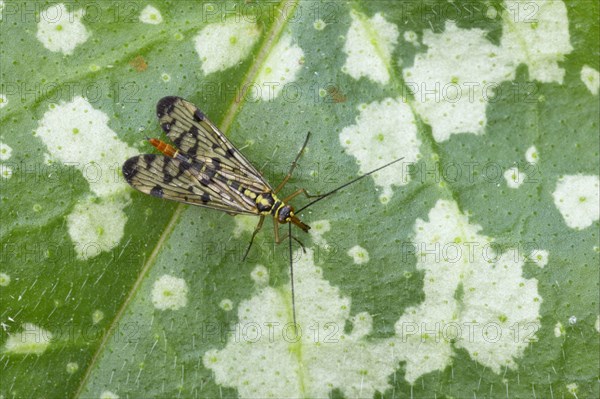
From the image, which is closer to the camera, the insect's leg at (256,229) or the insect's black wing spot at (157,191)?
the insect's black wing spot at (157,191)

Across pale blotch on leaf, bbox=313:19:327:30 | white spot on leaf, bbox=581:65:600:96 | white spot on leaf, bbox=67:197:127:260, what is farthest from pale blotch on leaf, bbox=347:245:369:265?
white spot on leaf, bbox=581:65:600:96

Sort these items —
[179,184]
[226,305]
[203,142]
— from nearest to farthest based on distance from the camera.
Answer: [226,305] → [179,184] → [203,142]

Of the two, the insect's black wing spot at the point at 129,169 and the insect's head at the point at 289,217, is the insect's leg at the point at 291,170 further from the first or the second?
the insect's black wing spot at the point at 129,169

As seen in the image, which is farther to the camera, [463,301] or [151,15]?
[463,301]

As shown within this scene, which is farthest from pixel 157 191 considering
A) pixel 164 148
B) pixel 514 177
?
pixel 514 177

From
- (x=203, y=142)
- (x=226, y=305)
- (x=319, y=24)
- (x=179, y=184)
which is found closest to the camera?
(x=319, y=24)

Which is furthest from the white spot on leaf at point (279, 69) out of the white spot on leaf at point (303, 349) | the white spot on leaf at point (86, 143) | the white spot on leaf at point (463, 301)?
the white spot on leaf at point (463, 301)

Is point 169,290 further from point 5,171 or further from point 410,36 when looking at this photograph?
point 410,36

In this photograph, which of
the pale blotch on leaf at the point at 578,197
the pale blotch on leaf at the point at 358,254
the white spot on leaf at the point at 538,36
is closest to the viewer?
the white spot on leaf at the point at 538,36

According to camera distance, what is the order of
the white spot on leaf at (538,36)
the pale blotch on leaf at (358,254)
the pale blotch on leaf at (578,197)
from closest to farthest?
the white spot on leaf at (538,36)
the pale blotch on leaf at (578,197)
the pale blotch on leaf at (358,254)
